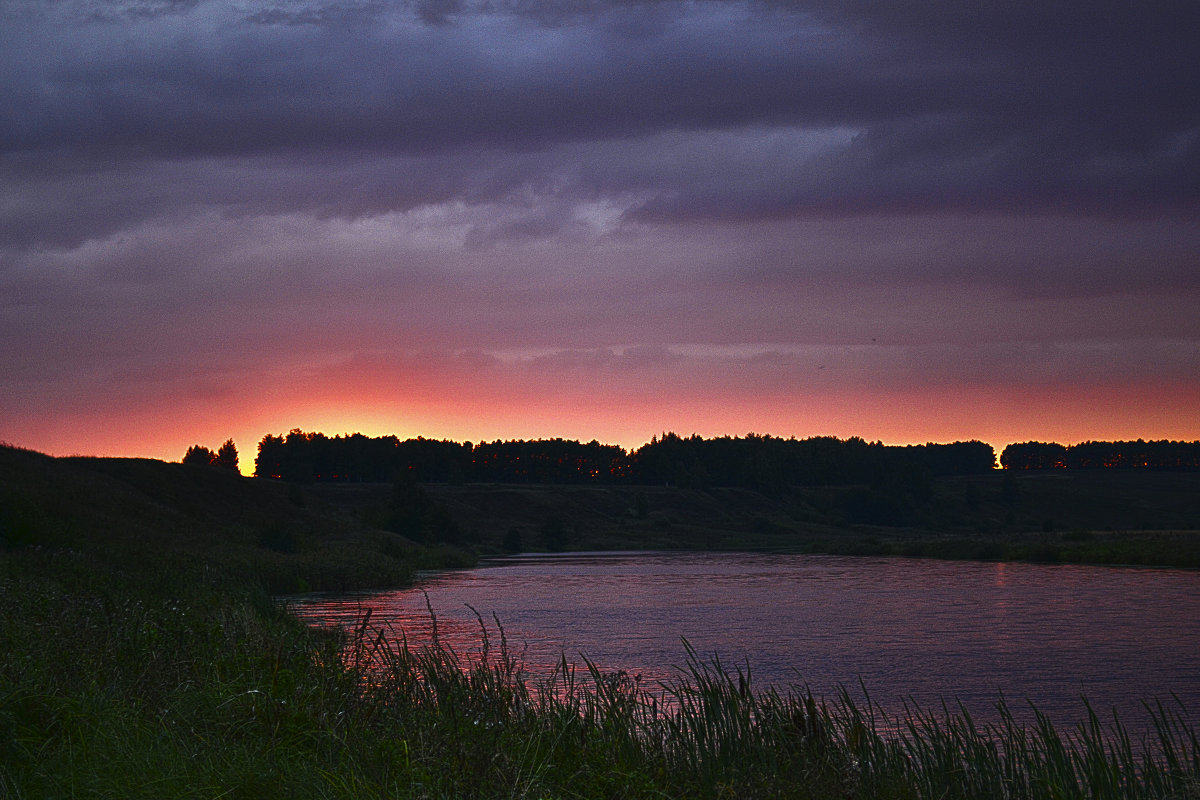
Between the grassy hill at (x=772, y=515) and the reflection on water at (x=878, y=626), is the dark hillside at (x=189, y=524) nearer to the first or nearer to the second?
the reflection on water at (x=878, y=626)

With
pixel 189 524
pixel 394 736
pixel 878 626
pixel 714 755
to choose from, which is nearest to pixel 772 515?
pixel 189 524

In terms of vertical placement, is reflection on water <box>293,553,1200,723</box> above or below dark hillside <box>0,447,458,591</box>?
Answer: below

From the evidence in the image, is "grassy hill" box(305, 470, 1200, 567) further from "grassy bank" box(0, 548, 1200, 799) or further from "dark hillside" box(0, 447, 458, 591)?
"grassy bank" box(0, 548, 1200, 799)

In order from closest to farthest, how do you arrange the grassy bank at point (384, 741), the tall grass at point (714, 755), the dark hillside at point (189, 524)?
1. the grassy bank at point (384, 741)
2. the tall grass at point (714, 755)
3. the dark hillside at point (189, 524)

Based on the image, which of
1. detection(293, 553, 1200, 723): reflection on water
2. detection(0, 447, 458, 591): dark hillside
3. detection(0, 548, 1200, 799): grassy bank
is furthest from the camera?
detection(0, 447, 458, 591): dark hillside

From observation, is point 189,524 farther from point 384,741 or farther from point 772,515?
point 772,515

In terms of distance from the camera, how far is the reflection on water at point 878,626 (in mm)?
26281

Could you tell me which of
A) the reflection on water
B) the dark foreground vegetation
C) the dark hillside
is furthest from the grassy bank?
the dark hillside

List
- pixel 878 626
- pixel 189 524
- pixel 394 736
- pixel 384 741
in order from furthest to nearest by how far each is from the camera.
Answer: pixel 189 524
pixel 878 626
pixel 394 736
pixel 384 741

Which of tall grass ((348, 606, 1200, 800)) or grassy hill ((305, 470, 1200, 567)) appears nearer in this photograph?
tall grass ((348, 606, 1200, 800))

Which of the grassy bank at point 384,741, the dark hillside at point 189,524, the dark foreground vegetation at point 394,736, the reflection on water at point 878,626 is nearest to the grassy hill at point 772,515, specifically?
the dark hillside at point 189,524

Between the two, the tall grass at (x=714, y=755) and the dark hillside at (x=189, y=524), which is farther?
the dark hillside at (x=189, y=524)

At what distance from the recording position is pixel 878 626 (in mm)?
39500

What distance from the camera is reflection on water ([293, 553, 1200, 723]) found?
86.2ft
